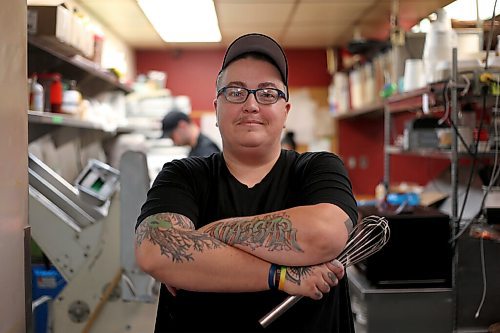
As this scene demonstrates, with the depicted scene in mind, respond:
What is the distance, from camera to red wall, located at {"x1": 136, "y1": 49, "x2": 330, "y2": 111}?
614 cm

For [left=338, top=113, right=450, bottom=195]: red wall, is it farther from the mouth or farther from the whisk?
the mouth

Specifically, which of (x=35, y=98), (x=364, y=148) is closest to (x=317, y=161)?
Result: (x=35, y=98)

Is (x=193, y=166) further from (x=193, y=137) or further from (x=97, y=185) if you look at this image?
(x=193, y=137)

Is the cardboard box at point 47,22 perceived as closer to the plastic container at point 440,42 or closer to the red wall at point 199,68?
the plastic container at point 440,42

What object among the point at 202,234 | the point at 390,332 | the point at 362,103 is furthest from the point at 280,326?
the point at 362,103

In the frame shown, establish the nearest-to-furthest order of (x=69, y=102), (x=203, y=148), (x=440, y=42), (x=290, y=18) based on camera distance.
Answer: (x=440, y=42) → (x=69, y=102) → (x=203, y=148) → (x=290, y=18)

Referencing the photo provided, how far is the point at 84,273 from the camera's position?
2.05m

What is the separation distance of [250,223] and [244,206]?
105 mm

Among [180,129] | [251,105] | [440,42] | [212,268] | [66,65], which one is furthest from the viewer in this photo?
[180,129]

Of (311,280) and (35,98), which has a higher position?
(35,98)

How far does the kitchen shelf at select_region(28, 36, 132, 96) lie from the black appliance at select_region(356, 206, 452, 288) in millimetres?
1845

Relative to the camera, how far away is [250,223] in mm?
1144

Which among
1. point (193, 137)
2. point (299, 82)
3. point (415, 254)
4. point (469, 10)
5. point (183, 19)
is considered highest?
point (183, 19)

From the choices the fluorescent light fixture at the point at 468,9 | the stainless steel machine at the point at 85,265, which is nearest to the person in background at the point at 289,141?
the fluorescent light fixture at the point at 468,9
